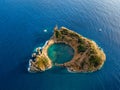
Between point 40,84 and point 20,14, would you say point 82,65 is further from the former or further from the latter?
point 20,14

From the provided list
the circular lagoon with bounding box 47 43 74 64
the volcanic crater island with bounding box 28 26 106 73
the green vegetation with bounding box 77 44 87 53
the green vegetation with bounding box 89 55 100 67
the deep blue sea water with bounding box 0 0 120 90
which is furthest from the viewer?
the green vegetation with bounding box 77 44 87 53

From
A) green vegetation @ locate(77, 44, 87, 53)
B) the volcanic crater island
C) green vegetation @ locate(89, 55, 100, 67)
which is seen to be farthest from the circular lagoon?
green vegetation @ locate(89, 55, 100, 67)

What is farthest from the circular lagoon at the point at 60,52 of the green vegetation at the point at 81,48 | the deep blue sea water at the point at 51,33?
the deep blue sea water at the point at 51,33

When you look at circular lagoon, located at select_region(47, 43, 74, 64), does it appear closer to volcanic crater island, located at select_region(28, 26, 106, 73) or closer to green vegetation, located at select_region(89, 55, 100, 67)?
volcanic crater island, located at select_region(28, 26, 106, 73)

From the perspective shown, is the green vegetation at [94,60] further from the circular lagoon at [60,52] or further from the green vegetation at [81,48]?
the circular lagoon at [60,52]

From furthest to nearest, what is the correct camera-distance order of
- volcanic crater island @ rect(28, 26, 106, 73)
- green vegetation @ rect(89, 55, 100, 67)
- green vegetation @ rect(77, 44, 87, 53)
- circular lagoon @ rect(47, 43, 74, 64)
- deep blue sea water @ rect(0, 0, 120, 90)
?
green vegetation @ rect(77, 44, 87, 53) → circular lagoon @ rect(47, 43, 74, 64) → green vegetation @ rect(89, 55, 100, 67) → volcanic crater island @ rect(28, 26, 106, 73) → deep blue sea water @ rect(0, 0, 120, 90)

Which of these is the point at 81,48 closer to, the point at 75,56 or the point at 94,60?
the point at 75,56

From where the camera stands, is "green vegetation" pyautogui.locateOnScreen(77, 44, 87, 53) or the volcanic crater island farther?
"green vegetation" pyautogui.locateOnScreen(77, 44, 87, 53)
